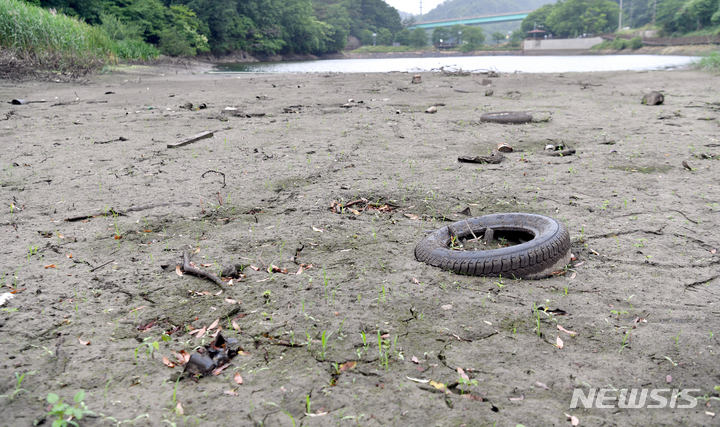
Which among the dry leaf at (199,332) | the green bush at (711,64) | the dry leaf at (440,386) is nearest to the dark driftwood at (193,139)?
the dry leaf at (199,332)

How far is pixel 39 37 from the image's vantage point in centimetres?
1273

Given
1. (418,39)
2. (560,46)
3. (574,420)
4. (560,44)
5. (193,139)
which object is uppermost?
(418,39)

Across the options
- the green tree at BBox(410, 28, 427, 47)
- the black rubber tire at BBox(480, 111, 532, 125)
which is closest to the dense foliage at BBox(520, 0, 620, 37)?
the green tree at BBox(410, 28, 427, 47)

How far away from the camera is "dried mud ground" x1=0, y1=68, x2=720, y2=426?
5.90 ft

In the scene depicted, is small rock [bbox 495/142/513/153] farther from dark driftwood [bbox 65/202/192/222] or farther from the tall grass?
the tall grass

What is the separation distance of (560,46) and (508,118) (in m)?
77.8

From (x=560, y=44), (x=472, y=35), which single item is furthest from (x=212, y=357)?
(x=472, y=35)

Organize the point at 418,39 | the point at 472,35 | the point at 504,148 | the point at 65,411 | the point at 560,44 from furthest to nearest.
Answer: the point at 418,39 < the point at 472,35 < the point at 560,44 < the point at 504,148 < the point at 65,411

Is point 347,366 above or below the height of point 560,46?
below

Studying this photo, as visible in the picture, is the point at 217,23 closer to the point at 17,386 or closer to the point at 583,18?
the point at 17,386

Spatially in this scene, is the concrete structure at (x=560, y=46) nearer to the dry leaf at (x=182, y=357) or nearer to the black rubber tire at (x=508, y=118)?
the black rubber tire at (x=508, y=118)

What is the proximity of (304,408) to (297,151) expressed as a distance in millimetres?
4318

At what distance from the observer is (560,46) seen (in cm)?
7381

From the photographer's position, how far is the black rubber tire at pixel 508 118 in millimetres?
7340
